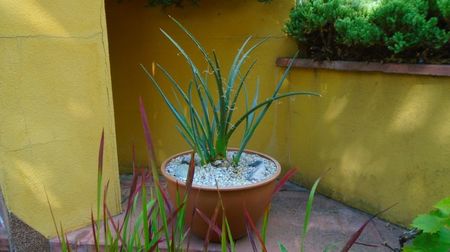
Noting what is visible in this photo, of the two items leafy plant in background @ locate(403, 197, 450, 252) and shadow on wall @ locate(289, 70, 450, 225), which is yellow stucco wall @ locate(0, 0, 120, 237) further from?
leafy plant in background @ locate(403, 197, 450, 252)

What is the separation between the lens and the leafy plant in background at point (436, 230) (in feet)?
3.76

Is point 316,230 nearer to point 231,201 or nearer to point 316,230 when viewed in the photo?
point 316,230

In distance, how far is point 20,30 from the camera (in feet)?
5.18

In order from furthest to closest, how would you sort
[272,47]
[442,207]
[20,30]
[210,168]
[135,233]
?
[272,47], [210,168], [20,30], [442,207], [135,233]

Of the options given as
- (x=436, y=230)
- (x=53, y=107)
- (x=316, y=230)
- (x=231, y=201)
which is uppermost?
(x=53, y=107)

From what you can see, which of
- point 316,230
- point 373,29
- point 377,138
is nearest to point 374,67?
point 373,29

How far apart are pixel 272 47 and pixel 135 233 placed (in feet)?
6.25

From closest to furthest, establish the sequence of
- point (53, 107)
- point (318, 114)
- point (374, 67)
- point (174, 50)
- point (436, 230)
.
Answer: point (436, 230)
point (53, 107)
point (374, 67)
point (318, 114)
point (174, 50)

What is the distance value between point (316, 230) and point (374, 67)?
964mm

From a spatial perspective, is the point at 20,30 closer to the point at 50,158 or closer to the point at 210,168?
the point at 50,158

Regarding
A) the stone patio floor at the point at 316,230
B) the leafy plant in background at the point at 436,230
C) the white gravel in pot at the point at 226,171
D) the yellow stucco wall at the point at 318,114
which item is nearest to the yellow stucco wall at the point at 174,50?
A: the yellow stucco wall at the point at 318,114

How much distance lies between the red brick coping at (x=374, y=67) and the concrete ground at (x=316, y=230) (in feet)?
2.85

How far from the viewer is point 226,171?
1.83 metres

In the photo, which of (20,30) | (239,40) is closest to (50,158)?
(20,30)
